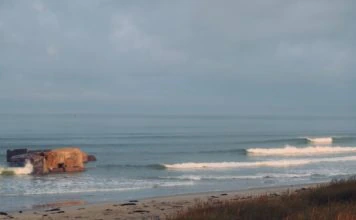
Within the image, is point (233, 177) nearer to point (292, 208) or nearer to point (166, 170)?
point (166, 170)

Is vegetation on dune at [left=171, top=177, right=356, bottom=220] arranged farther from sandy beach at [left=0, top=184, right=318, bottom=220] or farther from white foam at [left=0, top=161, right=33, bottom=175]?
white foam at [left=0, top=161, right=33, bottom=175]

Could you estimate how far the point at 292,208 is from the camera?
11734 millimetres

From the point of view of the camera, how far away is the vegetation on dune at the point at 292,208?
33.1 feet

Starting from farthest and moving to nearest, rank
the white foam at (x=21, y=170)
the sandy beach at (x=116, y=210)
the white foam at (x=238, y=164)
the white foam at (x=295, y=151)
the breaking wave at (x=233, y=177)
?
1. the white foam at (x=295, y=151)
2. the white foam at (x=238, y=164)
3. the white foam at (x=21, y=170)
4. the breaking wave at (x=233, y=177)
5. the sandy beach at (x=116, y=210)

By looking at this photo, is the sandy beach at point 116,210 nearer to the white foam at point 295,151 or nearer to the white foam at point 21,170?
the white foam at point 21,170

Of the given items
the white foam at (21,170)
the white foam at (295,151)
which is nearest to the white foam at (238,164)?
the white foam at (295,151)

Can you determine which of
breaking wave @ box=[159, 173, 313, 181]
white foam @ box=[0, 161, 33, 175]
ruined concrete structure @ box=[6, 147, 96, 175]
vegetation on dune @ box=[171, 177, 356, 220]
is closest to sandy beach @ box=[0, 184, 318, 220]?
vegetation on dune @ box=[171, 177, 356, 220]

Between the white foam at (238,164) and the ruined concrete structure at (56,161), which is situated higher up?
the ruined concrete structure at (56,161)

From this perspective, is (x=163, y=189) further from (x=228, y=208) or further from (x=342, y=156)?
(x=342, y=156)

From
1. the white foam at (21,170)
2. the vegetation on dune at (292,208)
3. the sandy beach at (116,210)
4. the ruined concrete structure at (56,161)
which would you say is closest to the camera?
the vegetation on dune at (292,208)

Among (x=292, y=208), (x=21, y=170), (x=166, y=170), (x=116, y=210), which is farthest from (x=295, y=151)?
(x=292, y=208)

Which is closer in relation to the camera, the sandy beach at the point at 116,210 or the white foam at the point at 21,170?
the sandy beach at the point at 116,210

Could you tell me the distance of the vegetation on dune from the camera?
10086 millimetres

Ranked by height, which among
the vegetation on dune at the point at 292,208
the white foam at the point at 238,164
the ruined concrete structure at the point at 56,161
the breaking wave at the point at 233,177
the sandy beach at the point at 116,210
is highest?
the ruined concrete structure at the point at 56,161
